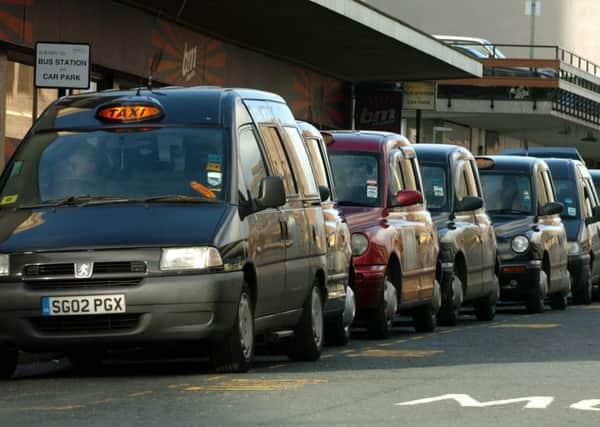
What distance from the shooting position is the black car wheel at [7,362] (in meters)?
13.9

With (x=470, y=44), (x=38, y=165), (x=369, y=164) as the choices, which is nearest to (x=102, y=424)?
(x=38, y=165)

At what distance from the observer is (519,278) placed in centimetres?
2622

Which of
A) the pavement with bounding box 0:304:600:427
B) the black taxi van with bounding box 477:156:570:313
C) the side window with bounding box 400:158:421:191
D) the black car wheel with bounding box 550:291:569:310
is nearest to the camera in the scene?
the pavement with bounding box 0:304:600:427

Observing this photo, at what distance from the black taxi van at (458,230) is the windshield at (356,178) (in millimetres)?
2374

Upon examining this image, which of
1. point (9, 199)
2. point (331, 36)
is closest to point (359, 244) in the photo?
point (9, 199)

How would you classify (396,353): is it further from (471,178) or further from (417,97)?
(417,97)

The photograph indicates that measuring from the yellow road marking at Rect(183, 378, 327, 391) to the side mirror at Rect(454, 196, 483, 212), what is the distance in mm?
9961

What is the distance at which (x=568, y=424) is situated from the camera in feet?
33.6

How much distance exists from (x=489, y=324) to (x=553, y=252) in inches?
172

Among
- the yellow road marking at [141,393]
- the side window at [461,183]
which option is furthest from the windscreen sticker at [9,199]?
the side window at [461,183]

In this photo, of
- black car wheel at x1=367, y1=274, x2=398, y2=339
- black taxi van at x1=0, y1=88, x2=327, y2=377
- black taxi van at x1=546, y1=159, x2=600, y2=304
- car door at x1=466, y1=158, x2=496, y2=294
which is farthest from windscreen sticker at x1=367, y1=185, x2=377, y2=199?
black taxi van at x1=546, y1=159, x2=600, y2=304

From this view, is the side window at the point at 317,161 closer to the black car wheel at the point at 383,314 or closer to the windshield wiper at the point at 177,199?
the black car wheel at the point at 383,314

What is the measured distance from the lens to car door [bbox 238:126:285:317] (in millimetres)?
14047

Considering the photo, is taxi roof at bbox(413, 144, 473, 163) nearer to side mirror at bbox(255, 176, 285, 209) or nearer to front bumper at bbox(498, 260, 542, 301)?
front bumper at bbox(498, 260, 542, 301)
